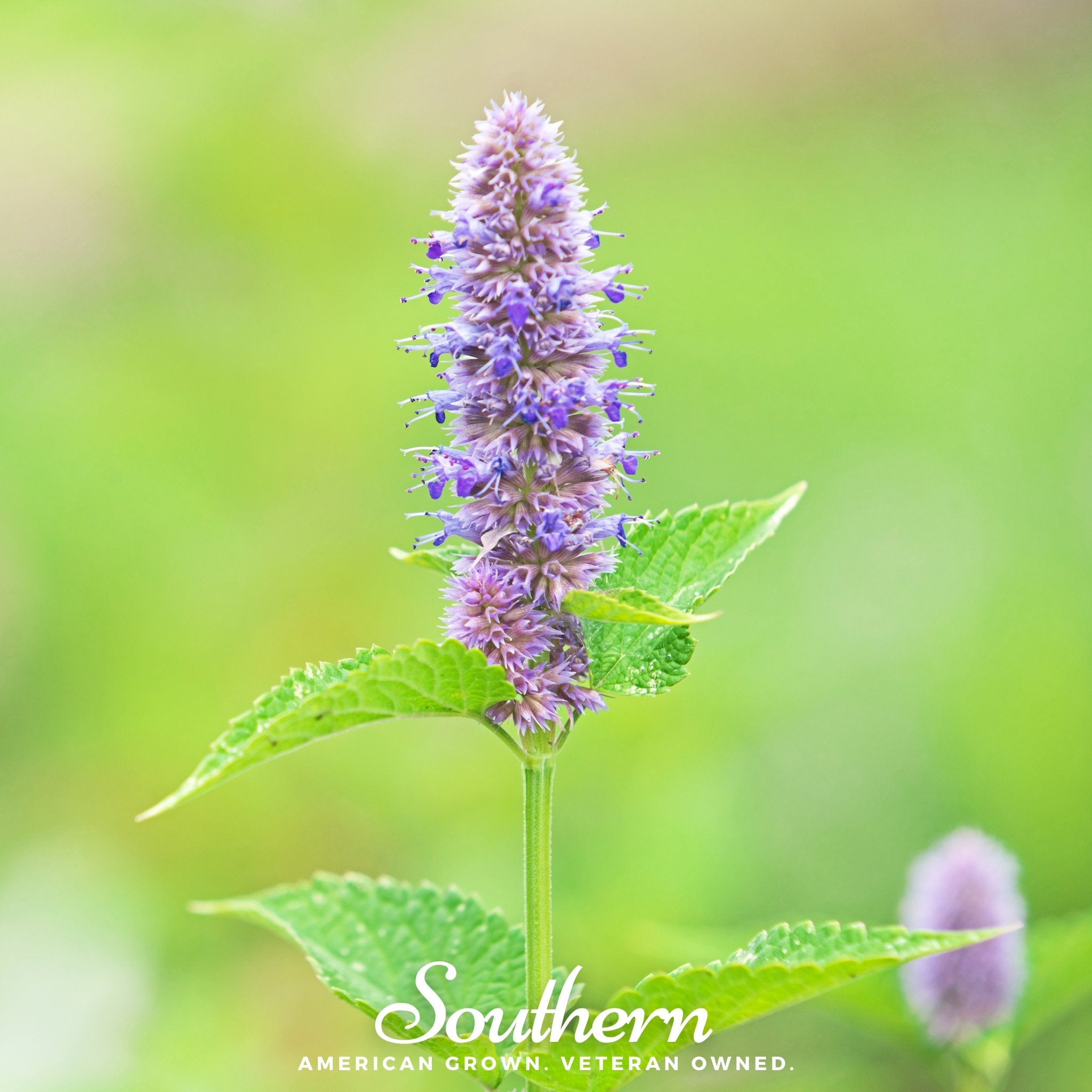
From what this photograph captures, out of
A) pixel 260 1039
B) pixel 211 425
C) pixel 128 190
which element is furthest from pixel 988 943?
pixel 128 190

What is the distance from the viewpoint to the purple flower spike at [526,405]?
1769 millimetres

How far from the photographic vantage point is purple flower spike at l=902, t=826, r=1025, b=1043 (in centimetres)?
350

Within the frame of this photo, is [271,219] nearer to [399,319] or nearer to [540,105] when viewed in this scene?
[399,319]

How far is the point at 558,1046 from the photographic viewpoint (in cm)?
173

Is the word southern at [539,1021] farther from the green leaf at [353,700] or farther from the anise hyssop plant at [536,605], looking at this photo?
the green leaf at [353,700]

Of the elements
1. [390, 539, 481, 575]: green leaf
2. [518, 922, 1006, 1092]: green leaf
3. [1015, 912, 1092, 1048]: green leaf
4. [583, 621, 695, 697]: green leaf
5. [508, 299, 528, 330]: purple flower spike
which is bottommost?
[518, 922, 1006, 1092]: green leaf

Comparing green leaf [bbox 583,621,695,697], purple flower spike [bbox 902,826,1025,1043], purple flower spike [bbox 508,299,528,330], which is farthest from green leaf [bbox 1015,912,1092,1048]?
purple flower spike [bbox 508,299,528,330]

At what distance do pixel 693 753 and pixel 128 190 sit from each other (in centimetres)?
952

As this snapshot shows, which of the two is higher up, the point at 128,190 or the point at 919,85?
the point at 919,85

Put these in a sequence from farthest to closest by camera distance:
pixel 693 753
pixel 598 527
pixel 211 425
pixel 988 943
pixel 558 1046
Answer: pixel 211 425 < pixel 693 753 < pixel 988 943 < pixel 598 527 < pixel 558 1046

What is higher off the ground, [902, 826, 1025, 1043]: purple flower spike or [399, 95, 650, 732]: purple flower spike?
[399, 95, 650, 732]: purple flower spike

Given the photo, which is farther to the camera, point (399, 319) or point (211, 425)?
point (399, 319)

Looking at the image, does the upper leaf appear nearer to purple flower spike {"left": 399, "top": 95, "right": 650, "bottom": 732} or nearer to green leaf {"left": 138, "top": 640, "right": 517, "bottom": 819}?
purple flower spike {"left": 399, "top": 95, "right": 650, "bottom": 732}

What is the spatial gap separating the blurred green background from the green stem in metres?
1.64
